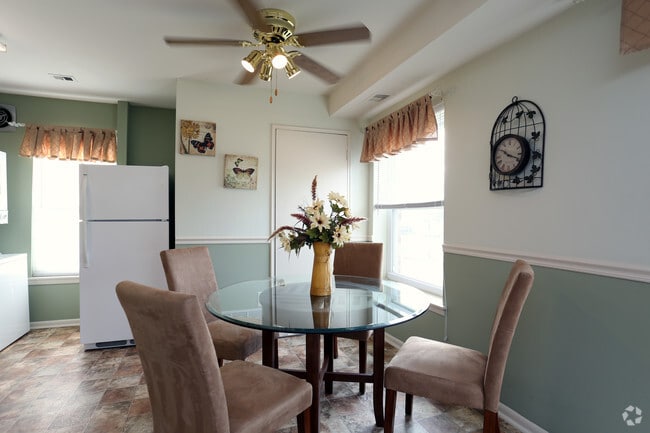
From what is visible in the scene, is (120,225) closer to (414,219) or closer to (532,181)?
(414,219)

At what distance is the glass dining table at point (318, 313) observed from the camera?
1516 millimetres

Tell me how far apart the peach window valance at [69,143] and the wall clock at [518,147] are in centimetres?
375

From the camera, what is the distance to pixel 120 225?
305 cm

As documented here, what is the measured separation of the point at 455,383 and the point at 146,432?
1.70 metres

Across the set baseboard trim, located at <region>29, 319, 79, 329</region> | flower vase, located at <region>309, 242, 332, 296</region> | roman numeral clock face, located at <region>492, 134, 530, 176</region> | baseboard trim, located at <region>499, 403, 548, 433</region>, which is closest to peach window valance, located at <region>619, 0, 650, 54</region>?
roman numeral clock face, located at <region>492, 134, 530, 176</region>

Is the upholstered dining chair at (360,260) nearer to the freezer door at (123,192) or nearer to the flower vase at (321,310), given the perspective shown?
the flower vase at (321,310)

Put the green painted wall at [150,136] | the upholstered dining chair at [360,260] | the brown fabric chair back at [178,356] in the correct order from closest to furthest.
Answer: the brown fabric chair back at [178,356] < the upholstered dining chair at [360,260] < the green painted wall at [150,136]

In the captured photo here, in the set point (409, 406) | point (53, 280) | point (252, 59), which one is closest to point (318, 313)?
point (409, 406)

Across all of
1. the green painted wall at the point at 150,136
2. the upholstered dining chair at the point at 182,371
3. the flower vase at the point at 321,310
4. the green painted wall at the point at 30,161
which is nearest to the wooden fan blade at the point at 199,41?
the upholstered dining chair at the point at 182,371

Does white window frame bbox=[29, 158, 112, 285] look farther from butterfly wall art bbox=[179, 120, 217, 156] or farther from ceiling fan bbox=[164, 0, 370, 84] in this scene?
ceiling fan bbox=[164, 0, 370, 84]

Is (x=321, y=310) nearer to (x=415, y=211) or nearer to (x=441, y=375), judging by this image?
(x=441, y=375)

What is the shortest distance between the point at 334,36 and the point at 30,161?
3.64 meters

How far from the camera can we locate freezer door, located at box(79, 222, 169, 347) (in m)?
3.00

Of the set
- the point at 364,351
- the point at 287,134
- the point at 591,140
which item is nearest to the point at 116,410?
the point at 364,351
